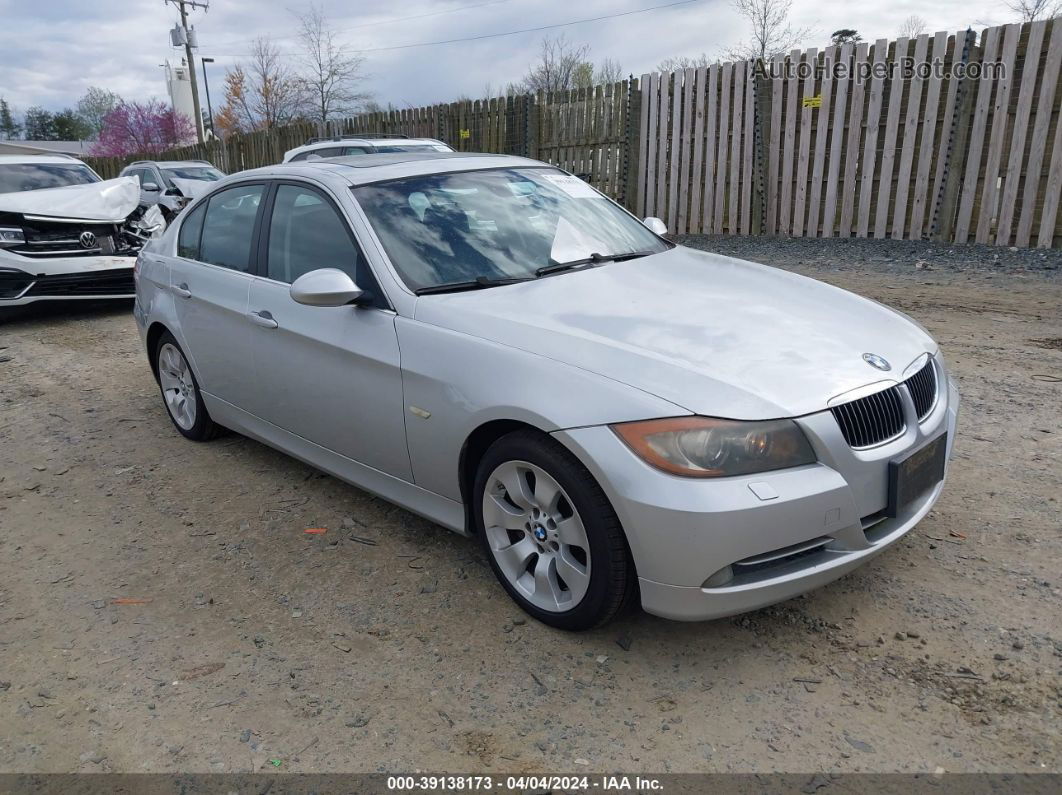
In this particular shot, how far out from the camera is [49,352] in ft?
25.4

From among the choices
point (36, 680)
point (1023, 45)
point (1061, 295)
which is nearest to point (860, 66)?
point (1023, 45)

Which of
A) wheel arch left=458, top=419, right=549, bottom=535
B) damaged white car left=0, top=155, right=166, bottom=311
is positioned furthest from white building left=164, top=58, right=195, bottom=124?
wheel arch left=458, top=419, right=549, bottom=535

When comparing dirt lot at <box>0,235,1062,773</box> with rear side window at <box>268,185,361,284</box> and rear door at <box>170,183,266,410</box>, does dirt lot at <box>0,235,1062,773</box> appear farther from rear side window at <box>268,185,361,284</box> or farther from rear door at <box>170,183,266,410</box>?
rear side window at <box>268,185,361,284</box>

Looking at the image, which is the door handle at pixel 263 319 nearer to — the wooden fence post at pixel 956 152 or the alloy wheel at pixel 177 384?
the alloy wheel at pixel 177 384

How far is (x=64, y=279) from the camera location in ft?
28.7

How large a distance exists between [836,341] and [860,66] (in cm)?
869

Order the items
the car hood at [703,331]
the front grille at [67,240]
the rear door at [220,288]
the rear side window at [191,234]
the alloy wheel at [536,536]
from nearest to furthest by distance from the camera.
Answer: the car hood at [703,331] < the alloy wheel at [536,536] < the rear door at [220,288] < the rear side window at [191,234] < the front grille at [67,240]

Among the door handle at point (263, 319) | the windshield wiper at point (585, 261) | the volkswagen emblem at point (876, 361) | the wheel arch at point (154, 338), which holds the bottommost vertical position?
the wheel arch at point (154, 338)

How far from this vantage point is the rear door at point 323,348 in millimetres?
3396

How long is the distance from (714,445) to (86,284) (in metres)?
8.48

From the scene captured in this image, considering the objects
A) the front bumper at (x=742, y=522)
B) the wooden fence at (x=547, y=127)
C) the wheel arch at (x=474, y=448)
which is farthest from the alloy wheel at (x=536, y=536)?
the wooden fence at (x=547, y=127)

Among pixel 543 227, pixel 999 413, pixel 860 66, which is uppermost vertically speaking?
pixel 860 66

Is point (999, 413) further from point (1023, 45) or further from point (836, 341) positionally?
point (1023, 45)

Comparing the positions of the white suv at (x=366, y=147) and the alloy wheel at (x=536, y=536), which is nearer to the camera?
the alloy wheel at (x=536, y=536)
